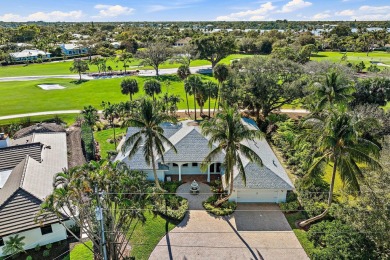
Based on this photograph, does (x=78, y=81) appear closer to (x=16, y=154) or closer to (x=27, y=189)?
(x=16, y=154)

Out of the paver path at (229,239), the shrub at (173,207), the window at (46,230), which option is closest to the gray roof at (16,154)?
the window at (46,230)

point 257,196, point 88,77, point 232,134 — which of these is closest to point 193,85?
point 257,196

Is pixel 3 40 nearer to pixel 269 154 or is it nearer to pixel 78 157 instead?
pixel 78 157

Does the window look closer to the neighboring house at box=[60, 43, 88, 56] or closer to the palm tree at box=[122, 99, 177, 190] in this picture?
the palm tree at box=[122, 99, 177, 190]

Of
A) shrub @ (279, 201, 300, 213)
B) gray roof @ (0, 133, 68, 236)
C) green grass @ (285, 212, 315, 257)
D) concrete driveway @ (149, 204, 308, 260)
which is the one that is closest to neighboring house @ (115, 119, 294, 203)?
shrub @ (279, 201, 300, 213)

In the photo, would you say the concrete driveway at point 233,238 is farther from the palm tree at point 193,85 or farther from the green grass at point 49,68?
the green grass at point 49,68

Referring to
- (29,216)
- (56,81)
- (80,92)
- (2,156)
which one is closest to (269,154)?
(29,216)
